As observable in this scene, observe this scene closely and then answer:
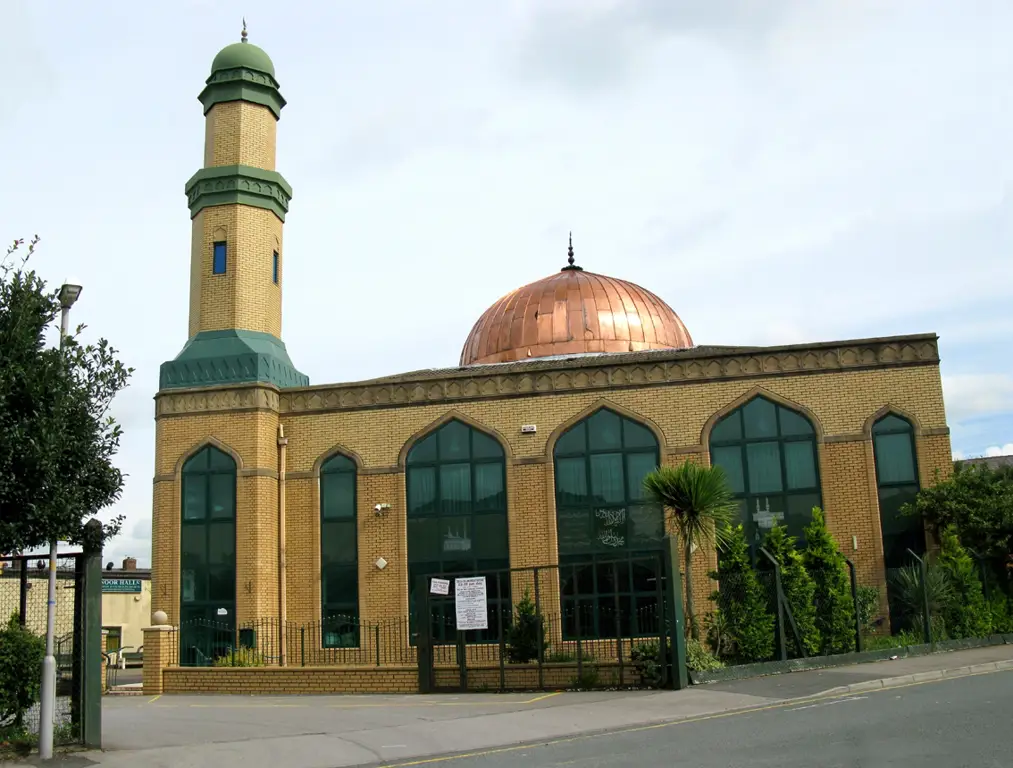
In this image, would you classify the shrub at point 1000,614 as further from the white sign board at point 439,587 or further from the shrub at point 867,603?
the white sign board at point 439,587

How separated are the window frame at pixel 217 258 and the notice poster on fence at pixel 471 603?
12.5 metres

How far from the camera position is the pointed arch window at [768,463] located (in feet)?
76.3

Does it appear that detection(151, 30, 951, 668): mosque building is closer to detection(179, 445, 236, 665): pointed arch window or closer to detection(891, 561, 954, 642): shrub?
detection(179, 445, 236, 665): pointed arch window

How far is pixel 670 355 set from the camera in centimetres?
2447

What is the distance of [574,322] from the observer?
31.4 meters

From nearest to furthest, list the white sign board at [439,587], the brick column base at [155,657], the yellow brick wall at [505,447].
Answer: the white sign board at [439,587]
the brick column base at [155,657]
the yellow brick wall at [505,447]

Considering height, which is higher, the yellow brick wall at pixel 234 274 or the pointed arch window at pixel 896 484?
the yellow brick wall at pixel 234 274

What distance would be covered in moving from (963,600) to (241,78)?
20758mm

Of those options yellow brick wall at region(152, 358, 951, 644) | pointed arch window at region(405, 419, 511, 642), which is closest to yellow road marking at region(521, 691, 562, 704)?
yellow brick wall at region(152, 358, 951, 644)

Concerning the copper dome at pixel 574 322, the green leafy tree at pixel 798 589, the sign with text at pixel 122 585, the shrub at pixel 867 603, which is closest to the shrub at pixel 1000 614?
the shrub at pixel 867 603

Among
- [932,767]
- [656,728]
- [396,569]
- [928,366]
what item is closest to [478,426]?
[396,569]

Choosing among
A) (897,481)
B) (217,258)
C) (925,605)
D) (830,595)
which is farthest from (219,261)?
(925,605)

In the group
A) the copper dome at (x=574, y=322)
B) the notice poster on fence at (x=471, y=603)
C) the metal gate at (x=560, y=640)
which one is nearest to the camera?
the metal gate at (x=560, y=640)

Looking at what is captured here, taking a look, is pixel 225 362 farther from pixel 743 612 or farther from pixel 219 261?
pixel 743 612
